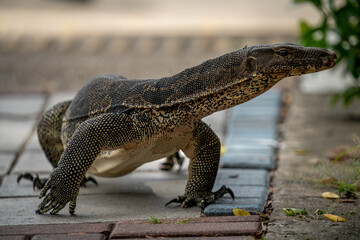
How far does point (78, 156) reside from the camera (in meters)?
4.91

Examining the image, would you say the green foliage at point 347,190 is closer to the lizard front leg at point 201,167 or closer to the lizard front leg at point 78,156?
the lizard front leg at point 201,167

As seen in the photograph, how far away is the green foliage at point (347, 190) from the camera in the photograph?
5117mm

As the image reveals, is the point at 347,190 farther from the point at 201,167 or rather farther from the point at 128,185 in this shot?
the point at 128,185

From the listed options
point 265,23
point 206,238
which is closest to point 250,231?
point 206,238

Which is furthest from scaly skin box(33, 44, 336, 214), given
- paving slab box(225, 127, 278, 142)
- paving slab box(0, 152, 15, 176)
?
paving slab box(225, 127, 278, 142)

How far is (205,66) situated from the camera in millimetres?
4809

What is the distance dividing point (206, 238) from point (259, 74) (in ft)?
3.72

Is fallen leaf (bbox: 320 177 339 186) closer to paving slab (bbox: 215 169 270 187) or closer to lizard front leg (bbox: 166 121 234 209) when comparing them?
paving slab (bbox: 215 169 270 187)

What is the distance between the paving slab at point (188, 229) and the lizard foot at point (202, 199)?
1.68ft

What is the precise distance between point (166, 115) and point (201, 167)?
1.96 ft

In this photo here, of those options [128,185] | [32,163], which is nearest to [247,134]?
[128,185]

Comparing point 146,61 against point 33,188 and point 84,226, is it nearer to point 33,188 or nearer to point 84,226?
point 33,188

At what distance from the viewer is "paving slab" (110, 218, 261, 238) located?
4344mm

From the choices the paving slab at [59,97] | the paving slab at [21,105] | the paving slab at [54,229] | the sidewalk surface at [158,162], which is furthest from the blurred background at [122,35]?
the paving slab at [54,229]
